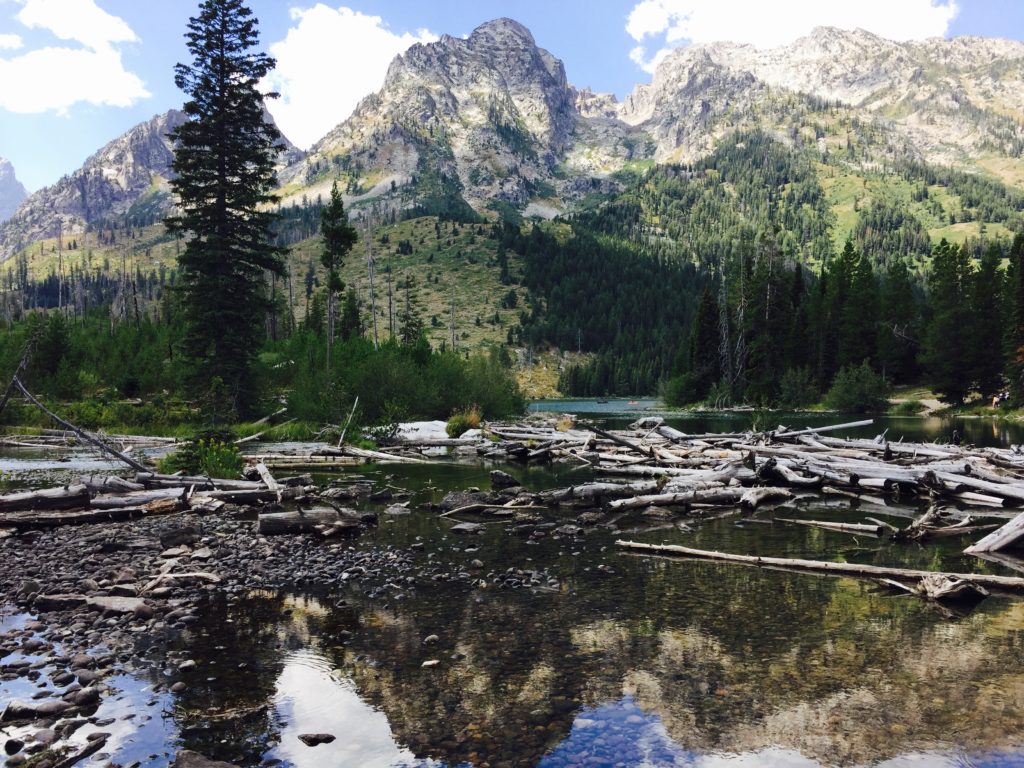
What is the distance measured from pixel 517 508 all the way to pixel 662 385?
99621 mm

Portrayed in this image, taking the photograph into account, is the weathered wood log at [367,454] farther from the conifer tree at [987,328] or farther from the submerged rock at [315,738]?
the conifer tree at [987,328]

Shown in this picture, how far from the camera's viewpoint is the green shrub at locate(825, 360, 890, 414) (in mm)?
70688

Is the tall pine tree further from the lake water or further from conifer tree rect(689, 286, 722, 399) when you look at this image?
the lake water

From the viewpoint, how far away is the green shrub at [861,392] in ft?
232

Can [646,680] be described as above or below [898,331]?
below

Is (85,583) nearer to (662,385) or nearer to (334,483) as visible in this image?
(334,483)

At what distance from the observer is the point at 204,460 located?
21.0 metres

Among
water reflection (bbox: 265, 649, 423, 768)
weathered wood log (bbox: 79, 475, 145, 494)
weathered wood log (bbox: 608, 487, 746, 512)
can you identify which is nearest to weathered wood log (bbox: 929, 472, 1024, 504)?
weathered wood log (bbox: 608, 487, 746, 512)

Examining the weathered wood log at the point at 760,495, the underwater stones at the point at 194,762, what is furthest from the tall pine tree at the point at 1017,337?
the underwater stones at the point at 194,762

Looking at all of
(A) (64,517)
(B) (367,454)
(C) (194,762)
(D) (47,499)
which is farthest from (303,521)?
(B) (367,454)

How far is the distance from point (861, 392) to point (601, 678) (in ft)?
246

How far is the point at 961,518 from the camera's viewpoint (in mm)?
16047

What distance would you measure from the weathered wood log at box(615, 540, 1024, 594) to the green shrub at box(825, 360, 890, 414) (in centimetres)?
6764

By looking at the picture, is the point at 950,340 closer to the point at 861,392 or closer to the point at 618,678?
the point at 861,392
